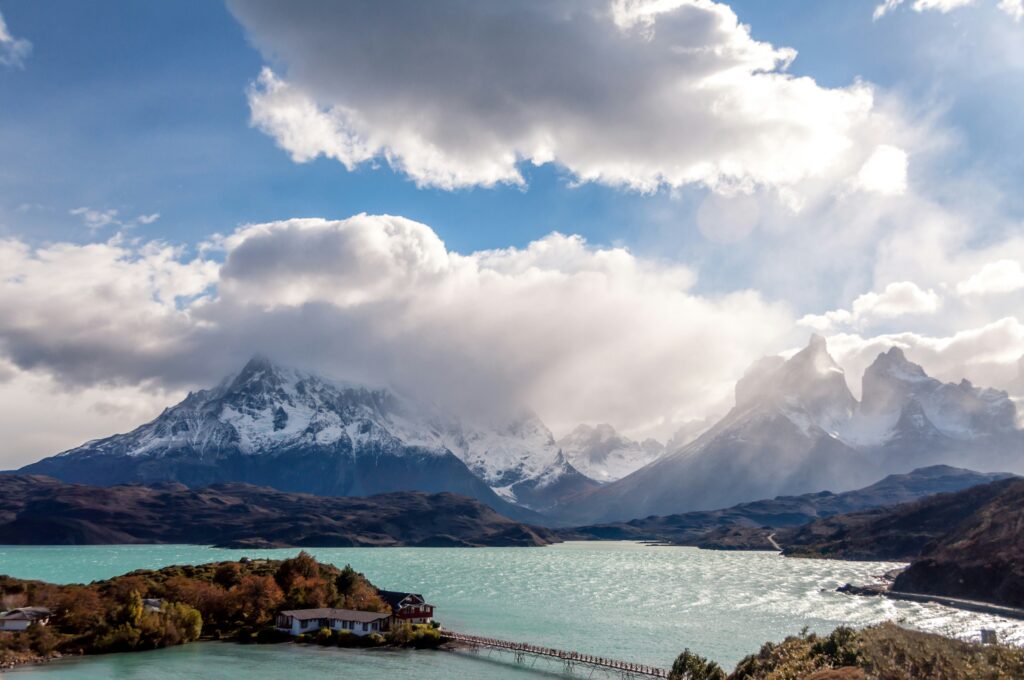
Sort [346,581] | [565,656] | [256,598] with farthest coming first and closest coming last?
[346,581] < [256,598] < [565,656]

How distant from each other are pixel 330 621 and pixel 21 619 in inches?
1591

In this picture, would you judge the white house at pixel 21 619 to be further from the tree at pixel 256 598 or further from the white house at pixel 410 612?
the white house at pixel 410 612

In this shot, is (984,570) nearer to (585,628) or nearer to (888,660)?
(585,628)

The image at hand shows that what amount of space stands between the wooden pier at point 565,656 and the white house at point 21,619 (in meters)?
54.7

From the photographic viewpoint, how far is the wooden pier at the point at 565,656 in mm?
94938

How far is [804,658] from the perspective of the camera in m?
69.4

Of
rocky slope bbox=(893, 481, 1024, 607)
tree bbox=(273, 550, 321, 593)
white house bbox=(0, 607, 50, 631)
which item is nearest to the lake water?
white house bbox=(0, 607, 50, 631)

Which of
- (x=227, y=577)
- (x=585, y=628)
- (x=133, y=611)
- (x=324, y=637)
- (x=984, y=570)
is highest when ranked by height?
(x=227, y=577)

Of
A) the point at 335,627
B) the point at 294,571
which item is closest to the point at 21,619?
the point at 335,627

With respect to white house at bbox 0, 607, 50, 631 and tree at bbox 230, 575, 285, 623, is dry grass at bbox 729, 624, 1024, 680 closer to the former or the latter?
tree at bbox 230, 575, 285, 623

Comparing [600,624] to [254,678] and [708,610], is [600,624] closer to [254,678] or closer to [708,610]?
[708,610]

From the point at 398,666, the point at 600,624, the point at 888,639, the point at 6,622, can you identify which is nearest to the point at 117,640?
the point at 6,622

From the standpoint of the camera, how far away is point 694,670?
76188mm

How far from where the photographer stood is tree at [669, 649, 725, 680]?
75000 mm
